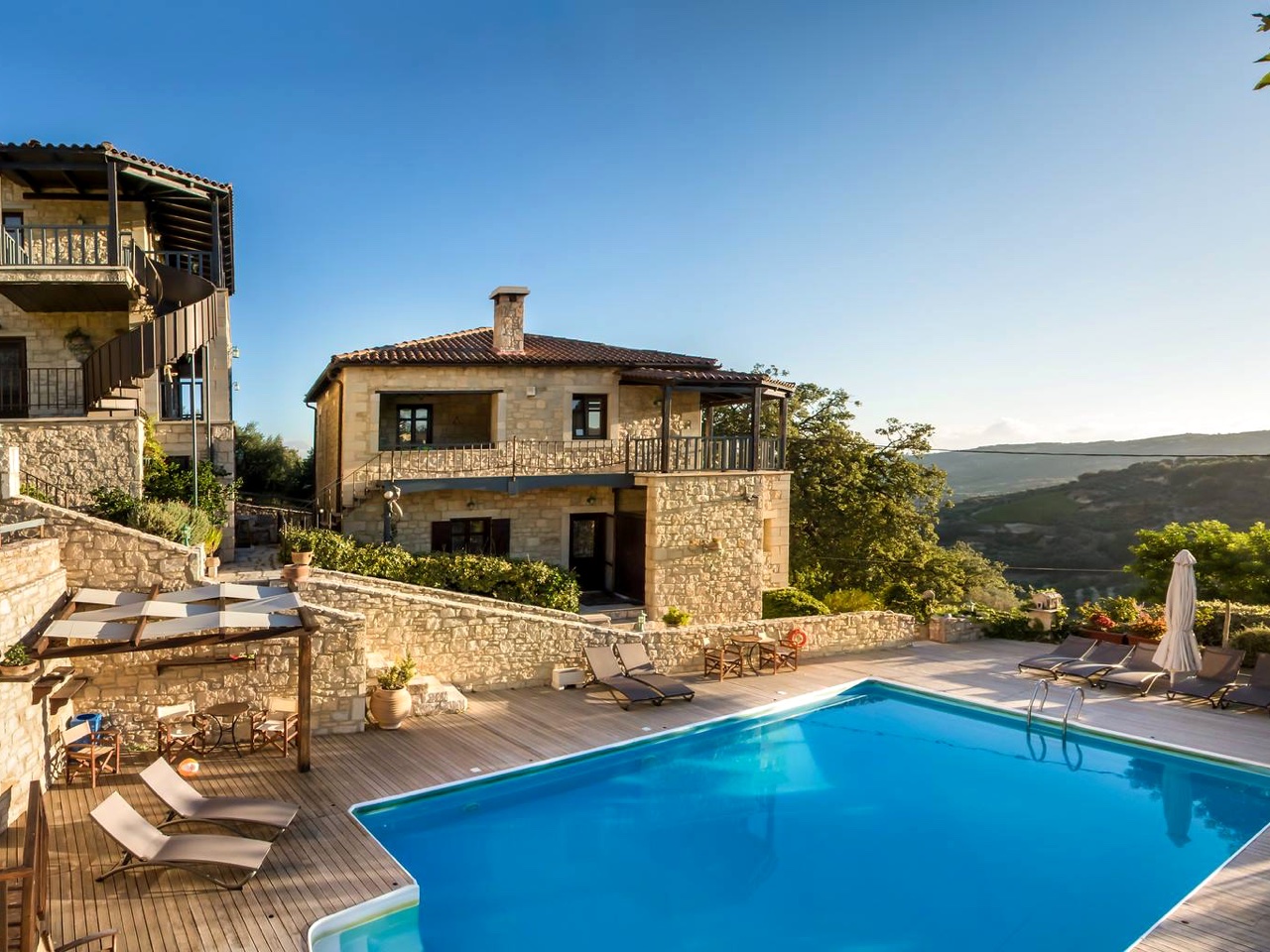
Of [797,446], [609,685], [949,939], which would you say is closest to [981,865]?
[949,939]

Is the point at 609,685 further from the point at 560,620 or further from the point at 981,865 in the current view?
the point at 981,865

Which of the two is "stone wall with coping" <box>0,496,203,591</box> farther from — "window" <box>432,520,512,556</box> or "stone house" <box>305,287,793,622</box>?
"window" <box>432,520,512,556</box>

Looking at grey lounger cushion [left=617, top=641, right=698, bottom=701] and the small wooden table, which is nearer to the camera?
grey lounger cushion [left=617, top=641, right=698, bottom=701]

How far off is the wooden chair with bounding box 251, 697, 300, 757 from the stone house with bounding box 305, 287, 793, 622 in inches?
274

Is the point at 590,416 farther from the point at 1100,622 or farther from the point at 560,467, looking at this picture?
the point at 1100,622

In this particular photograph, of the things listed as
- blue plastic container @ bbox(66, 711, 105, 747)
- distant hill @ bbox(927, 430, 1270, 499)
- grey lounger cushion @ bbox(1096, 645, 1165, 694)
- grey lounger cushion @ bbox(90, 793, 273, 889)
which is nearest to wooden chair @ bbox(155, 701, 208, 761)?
blue plastic container @ bbox(66, 711, 105, 747)

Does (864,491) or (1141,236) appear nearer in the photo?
(1141,236)

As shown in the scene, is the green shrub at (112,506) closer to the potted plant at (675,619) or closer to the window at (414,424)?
the window at (414,424)

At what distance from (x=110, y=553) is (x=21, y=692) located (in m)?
3.39

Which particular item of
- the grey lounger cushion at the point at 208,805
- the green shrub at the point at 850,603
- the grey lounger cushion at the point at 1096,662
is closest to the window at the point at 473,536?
the green shrub at the point at 850,603

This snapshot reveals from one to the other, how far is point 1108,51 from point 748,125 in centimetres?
761

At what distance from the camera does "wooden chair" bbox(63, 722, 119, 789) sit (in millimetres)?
9375

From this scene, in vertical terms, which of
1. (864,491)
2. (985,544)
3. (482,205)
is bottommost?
(985,544)

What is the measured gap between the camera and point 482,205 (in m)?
23.0
